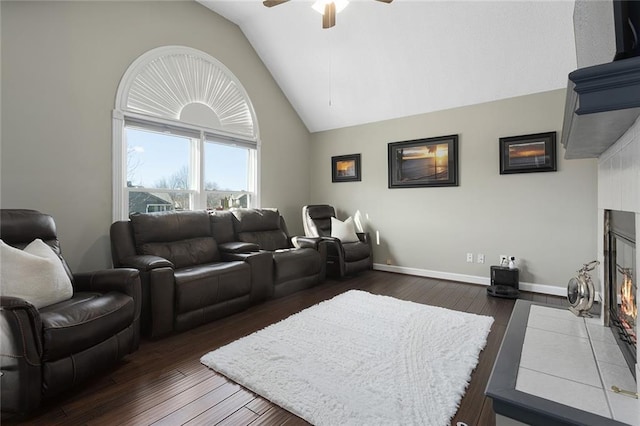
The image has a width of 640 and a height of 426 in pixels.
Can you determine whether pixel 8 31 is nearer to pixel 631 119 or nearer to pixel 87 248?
pixel 87 248

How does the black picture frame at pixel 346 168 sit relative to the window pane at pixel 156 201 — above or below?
above

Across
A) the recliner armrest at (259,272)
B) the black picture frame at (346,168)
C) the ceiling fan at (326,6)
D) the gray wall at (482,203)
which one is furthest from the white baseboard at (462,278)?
the ceiling fan at (326,6)

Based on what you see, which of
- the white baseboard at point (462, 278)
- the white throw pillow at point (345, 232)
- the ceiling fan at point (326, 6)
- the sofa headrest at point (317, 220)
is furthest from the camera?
the sofa headrest at point (317, 220)

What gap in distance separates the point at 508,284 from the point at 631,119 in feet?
9.64

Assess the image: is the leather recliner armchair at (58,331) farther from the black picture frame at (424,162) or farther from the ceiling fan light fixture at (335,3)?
the black picture frame at (424,162)

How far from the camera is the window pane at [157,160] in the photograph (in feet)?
11.1

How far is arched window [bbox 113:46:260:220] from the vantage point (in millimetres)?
3287

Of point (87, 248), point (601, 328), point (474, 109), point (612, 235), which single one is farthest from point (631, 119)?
point (87, 248)

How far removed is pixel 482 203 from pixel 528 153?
799mm

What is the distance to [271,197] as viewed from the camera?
4992 mm

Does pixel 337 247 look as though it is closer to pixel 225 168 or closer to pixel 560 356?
pixel 225 168

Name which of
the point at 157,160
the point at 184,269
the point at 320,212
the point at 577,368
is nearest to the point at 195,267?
the point at 184,269

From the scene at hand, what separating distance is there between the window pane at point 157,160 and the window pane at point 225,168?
28cm

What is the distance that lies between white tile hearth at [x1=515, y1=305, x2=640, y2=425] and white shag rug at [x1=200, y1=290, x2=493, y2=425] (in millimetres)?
438
